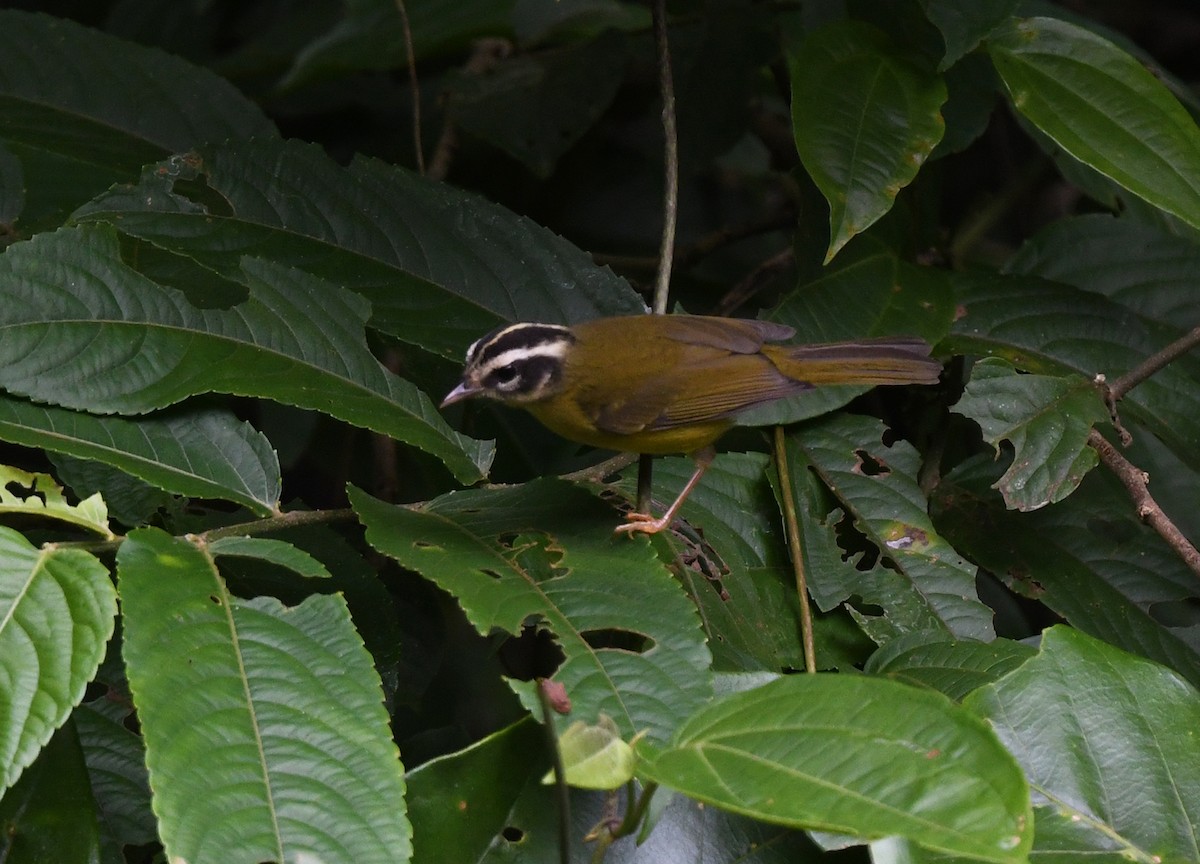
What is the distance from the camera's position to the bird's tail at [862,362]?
2.25 m

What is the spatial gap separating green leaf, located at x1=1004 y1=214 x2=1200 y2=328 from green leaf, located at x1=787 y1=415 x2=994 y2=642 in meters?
0.75

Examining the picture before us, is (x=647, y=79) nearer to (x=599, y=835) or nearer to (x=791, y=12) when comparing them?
(x=791, y=12)

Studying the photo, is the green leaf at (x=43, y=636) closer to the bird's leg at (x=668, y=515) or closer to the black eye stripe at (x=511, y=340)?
the bird's leg at (x=668, y=515)

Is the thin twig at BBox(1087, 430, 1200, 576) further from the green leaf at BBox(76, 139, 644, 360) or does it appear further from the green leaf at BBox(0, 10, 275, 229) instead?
the green leaf at BBox(0, 10, 275, 229)

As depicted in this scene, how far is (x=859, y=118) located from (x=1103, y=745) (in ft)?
3.81

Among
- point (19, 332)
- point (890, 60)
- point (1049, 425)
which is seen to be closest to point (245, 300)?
point (19, 332)

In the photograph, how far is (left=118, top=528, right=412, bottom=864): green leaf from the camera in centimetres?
117

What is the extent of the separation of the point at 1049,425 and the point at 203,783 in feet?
4.88

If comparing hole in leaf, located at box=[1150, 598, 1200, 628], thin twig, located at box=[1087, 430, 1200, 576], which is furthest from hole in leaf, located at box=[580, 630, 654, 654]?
hole in leaf, located at box=[1150, 598, 1200, 628]

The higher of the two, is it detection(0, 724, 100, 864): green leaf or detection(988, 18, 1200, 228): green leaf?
detection(988, 18, 1200, 228): green leaf

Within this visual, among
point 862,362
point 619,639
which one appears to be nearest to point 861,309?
point 862,362

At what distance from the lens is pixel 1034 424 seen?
202 cm

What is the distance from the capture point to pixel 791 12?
338 centimetres

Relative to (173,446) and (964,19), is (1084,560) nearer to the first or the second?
(964,19)
